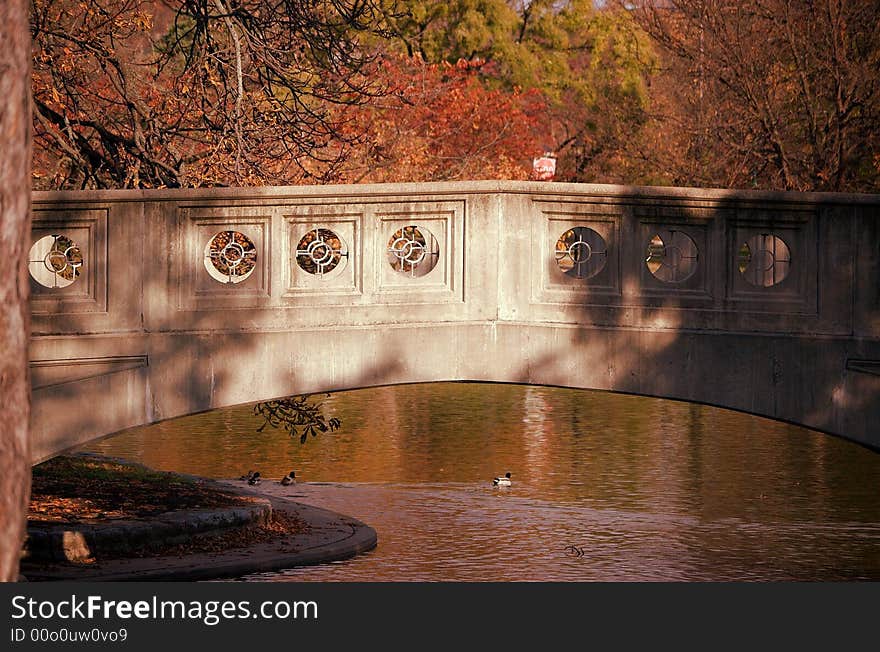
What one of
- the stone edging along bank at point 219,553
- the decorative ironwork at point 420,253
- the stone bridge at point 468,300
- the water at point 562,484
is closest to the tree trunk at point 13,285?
the stone bridge at point 468,300

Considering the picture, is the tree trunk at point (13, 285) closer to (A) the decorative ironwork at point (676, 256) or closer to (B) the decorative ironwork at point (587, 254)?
(B) the decorative ironwork at point (587, 254)

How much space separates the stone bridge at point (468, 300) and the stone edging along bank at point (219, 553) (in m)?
3.40

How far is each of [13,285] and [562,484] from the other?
577 inches

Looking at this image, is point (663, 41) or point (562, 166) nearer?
point (663, 41)

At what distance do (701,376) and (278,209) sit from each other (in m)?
3.18

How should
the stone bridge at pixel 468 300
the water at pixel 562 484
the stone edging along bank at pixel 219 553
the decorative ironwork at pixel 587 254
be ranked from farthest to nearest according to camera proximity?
1. the water at pixel 562 484
2. the stone edging along bank at pixel 219 553
3. the decorative ironwork at pixel 587 254
4. the stone bridge at pixel 468 300

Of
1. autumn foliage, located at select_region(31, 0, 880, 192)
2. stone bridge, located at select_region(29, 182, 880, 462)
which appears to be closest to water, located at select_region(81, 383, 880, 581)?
autumn foliage, located at select_region(31, 0, 880, 192)

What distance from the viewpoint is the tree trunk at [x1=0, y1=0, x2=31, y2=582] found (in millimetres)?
6371

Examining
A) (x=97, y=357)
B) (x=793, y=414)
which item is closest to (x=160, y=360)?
(x=97, y=357)

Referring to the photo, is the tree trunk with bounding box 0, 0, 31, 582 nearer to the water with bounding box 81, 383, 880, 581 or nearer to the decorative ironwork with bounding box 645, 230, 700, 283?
the decorative ironwork with bounding box 645, 230, 700, 283

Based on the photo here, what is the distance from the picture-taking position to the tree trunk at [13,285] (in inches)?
251

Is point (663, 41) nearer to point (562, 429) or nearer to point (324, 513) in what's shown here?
point (562, 429)

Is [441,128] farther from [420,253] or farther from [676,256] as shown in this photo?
[676,256]

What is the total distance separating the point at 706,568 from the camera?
15523mm
